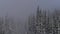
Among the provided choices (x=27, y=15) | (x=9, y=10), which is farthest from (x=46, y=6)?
(x=9, y=10)

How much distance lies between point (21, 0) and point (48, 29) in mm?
609

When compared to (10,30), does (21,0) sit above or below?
above

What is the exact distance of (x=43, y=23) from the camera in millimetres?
1628

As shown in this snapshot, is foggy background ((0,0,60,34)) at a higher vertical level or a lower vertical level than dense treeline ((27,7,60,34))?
higher

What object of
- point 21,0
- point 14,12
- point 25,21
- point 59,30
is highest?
point 21,0

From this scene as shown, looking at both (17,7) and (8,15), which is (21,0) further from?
(8,15)

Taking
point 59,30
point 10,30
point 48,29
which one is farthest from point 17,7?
point 59,30

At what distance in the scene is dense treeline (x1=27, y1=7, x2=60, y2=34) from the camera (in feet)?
5.29

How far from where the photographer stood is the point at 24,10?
1611 mm

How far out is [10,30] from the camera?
163cm

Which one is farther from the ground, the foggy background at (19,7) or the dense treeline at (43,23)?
the foggy background at (19,7)

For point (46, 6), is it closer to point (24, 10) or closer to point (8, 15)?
point (24, 10)

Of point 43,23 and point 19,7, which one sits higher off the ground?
point 19,7

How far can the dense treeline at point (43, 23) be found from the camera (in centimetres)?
161
